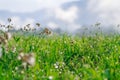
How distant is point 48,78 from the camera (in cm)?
504

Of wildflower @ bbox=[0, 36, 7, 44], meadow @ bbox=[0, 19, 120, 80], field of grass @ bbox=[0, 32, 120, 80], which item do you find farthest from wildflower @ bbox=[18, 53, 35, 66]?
wildflower @ bbox=[0, 36, 7, 44]

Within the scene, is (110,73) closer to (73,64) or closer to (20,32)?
(73,64)

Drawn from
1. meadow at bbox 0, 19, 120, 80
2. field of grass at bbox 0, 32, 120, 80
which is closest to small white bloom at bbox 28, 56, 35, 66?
meadow at bbox 0, 19, 120, 80

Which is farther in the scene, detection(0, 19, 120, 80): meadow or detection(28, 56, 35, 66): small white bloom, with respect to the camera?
detection(0, 19, 120, 80): meadow

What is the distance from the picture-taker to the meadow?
5.15 m

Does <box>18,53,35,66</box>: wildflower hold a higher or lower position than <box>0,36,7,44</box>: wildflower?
lower

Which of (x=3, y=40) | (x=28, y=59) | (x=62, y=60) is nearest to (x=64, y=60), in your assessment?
(x=62, y=60)

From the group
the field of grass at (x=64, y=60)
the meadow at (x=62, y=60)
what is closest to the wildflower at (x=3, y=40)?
the meadow at (x=62, y=60)

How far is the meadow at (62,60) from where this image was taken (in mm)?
5148

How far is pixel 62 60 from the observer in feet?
24.3

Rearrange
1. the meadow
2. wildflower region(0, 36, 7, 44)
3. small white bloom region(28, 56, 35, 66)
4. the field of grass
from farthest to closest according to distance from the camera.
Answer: the field of grass → the meadow → wildflower region(0, 36, 7, 44) → small white bloom region(28, 56, 35, 66)

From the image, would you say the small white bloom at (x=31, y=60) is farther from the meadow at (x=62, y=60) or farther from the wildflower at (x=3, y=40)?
the wildflower at (x=3, y=40)

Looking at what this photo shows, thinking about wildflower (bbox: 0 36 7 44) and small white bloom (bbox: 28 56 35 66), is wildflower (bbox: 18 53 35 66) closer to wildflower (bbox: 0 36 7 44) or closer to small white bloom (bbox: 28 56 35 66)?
small white bloom (bbox: 28 56 35 66)

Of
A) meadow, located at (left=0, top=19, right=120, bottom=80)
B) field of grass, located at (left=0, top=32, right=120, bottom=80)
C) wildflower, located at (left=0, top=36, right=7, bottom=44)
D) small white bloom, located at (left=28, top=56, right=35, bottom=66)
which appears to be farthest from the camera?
field of grass, located at (left=0, top=32, right=120, bottom=80)
